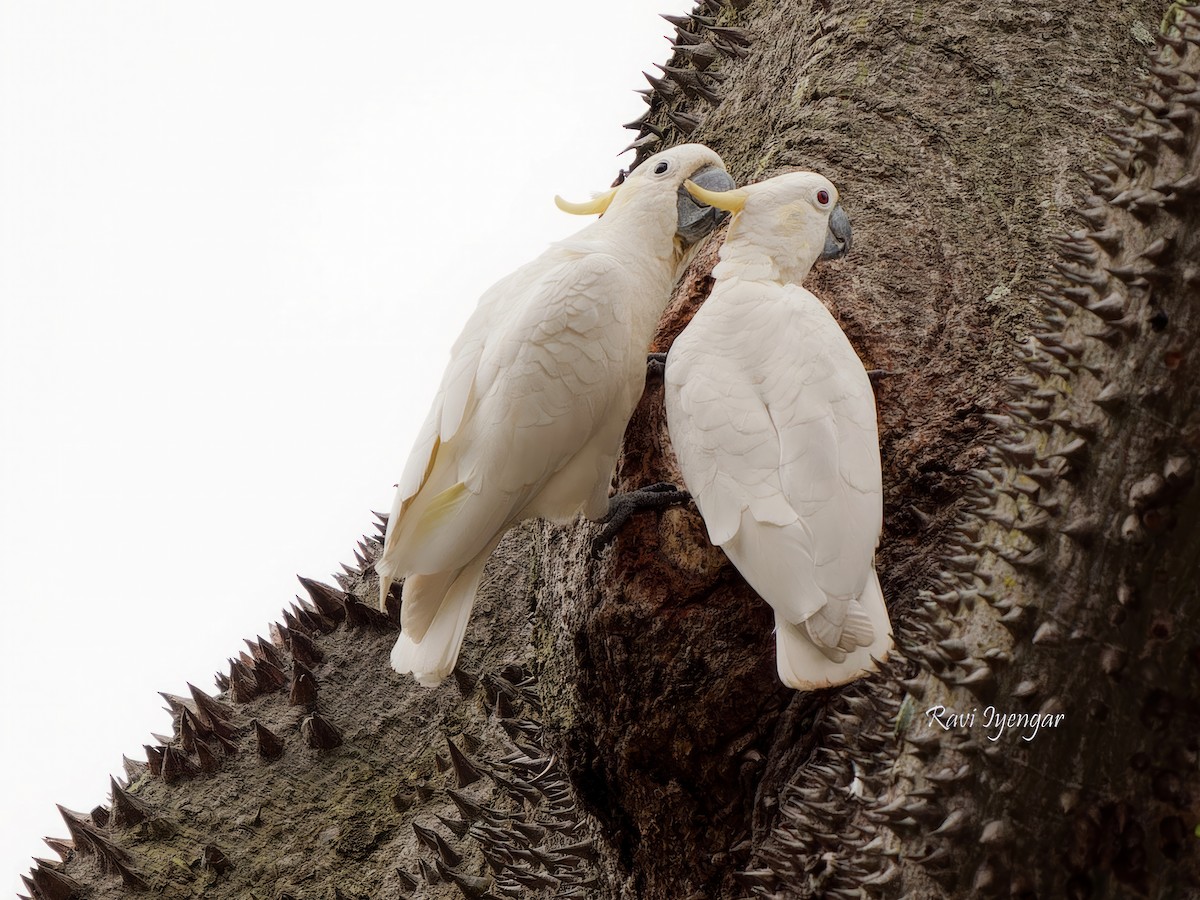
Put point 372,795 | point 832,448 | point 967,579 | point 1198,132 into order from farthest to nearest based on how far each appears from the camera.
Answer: point 372,795 → point 832,448 → point 967,579 → point 1198,132

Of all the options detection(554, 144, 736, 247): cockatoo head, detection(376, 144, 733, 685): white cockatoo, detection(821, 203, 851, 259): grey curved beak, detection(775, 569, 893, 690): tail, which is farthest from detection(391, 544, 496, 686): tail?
detection(821, 203, 851, 259): grey curved beak

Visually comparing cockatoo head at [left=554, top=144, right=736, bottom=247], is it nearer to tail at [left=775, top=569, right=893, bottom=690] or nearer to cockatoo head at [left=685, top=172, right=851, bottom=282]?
cockatoo head at [left=685, top=172, right=851, bottom=282]

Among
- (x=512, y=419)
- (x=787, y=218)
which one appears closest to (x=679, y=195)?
(x=787, y=218)

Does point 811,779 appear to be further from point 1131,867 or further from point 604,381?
point 604,381

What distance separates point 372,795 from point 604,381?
2132mm

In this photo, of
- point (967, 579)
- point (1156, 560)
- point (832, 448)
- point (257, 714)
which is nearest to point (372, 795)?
point (257, 714)

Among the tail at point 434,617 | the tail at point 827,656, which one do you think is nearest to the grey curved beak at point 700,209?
the tail at point 434,617

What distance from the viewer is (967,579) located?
6.46 feet

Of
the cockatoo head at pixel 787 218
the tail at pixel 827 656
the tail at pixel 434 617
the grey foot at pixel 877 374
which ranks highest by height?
the cockatoo head at pixel 787 218

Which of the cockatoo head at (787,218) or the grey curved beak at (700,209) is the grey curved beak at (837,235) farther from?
the grey curved beak at (700,209)

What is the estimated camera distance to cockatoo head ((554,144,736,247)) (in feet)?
9.98

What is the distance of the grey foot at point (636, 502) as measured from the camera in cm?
287

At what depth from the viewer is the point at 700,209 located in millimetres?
3043

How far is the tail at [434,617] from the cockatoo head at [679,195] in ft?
3.60
